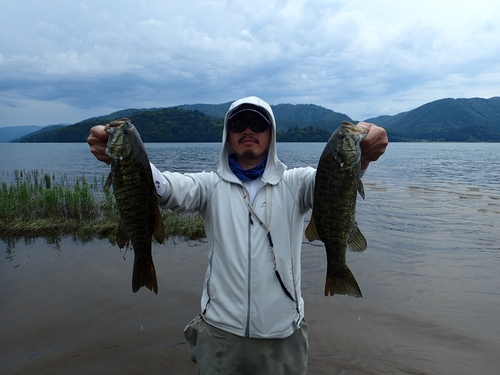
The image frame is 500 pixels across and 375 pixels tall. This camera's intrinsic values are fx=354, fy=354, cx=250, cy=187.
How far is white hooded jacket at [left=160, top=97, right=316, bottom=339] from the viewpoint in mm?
3166

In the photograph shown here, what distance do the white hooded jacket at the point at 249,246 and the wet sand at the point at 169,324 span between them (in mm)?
3714

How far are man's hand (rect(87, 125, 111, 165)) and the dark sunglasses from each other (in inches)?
49.6

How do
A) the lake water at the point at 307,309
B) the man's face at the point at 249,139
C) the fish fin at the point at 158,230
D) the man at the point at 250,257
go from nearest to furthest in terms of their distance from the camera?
1. the man at the point at 250,257
2. the fish fin at the point at 158,230
3. the man's face at the point at 249,139
4. the lake water at the point at 307,309

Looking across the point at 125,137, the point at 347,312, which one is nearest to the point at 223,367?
the point at 125,137

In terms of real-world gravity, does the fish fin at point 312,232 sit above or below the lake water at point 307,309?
above

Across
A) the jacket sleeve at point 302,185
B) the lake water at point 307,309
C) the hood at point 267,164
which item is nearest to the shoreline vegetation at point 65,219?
the lake water at point 307,309

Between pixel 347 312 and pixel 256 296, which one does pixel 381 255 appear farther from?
pixel 256 296

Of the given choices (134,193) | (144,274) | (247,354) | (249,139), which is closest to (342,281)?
(247,354)

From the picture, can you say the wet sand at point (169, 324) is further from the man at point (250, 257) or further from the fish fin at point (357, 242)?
the fish fin at point (357, 242)

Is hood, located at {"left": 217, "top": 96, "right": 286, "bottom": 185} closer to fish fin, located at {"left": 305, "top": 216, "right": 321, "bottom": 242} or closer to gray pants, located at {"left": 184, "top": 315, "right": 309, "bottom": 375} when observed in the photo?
fish fin, located at {"left": 305, "top": 216, "right": 321, "bottom": 242}

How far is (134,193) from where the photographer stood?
3.19 meters

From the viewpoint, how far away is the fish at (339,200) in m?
3.08

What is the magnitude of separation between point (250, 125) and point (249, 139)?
0.16 m

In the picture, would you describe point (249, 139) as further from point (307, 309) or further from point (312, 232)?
point (307, 309)
